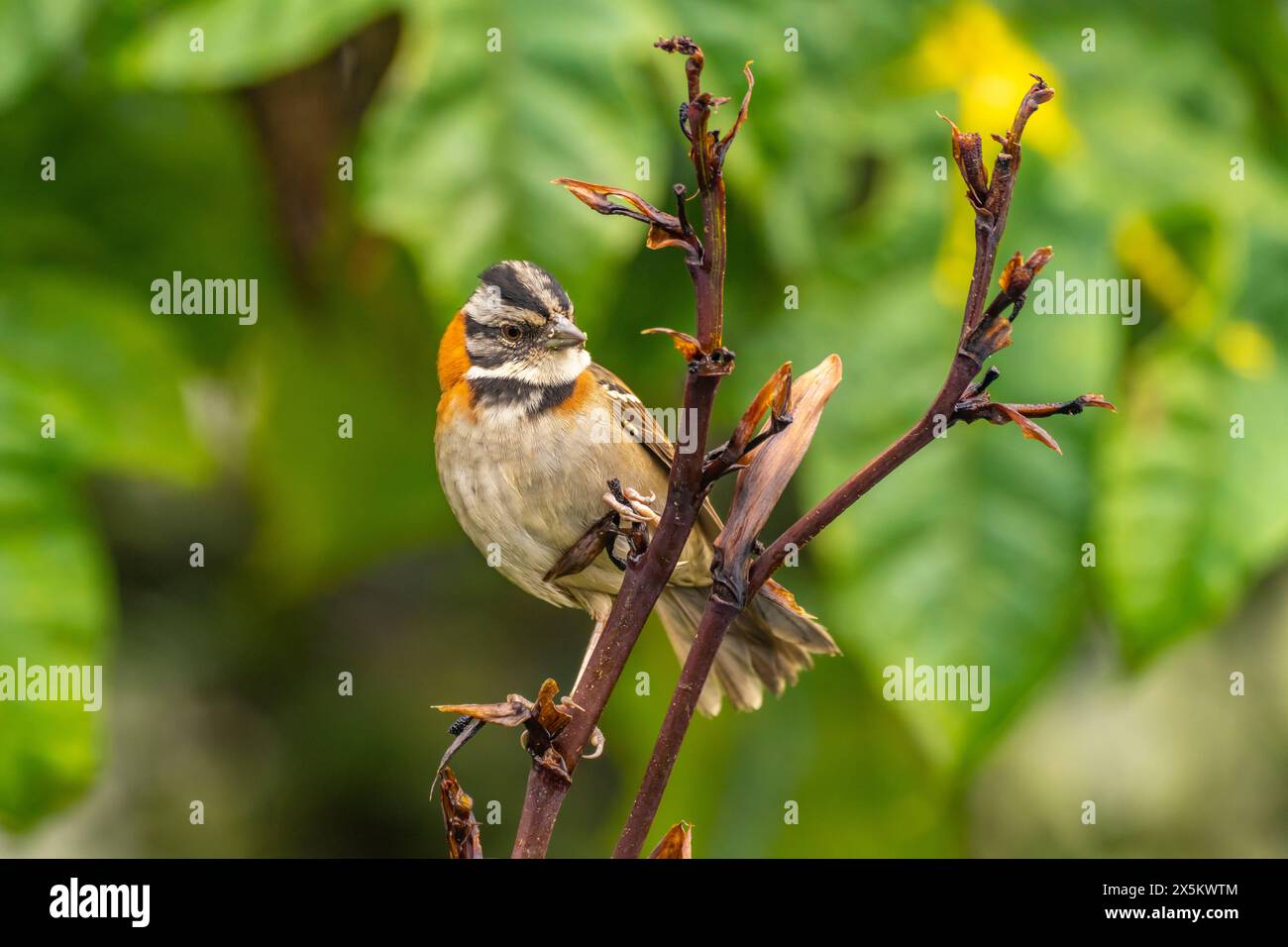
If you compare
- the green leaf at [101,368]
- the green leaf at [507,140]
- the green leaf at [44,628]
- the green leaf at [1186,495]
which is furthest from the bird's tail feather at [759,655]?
the green leaf at [101,368]

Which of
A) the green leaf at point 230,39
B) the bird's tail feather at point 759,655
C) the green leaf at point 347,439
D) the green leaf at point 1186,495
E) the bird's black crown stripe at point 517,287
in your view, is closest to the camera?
the bird's black crown stripe at point 517,287

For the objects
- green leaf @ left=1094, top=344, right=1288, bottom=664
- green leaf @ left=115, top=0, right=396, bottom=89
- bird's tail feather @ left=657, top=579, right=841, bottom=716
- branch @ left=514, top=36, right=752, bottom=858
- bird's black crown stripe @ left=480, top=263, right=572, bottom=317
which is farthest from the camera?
green leaf @ left=1094, top=344, right=1288, bottom=664

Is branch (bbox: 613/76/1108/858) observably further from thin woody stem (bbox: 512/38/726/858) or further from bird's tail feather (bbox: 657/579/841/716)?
bird's tail feather (bbox: 657/579/841/716)

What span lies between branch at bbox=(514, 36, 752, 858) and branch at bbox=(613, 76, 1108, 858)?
0.05m

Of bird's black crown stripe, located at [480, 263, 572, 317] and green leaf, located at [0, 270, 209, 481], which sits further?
green leaf, located at [0, 270, 209, 481]

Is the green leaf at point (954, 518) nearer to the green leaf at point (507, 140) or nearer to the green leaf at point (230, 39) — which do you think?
the green leaf at point (507, 140)

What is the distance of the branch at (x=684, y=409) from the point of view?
940mm

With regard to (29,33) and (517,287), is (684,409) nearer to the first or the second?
(517,287)

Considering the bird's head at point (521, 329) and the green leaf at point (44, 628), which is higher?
the bird's head at point (521, 329)

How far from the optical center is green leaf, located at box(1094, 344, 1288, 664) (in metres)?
3.11

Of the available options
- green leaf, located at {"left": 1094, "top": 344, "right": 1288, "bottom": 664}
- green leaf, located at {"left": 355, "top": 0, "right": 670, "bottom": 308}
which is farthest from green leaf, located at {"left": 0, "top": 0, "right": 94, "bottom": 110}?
green leaf, located at {"left": 1094, "top": 344, "right": 1288, "bottom": 664}

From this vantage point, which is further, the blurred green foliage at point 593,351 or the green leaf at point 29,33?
the green leaf at point 29,33

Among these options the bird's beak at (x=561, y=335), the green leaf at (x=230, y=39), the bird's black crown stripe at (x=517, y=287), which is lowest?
the bird's beak at (x=561, y=335)

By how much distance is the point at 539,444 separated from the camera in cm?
165
